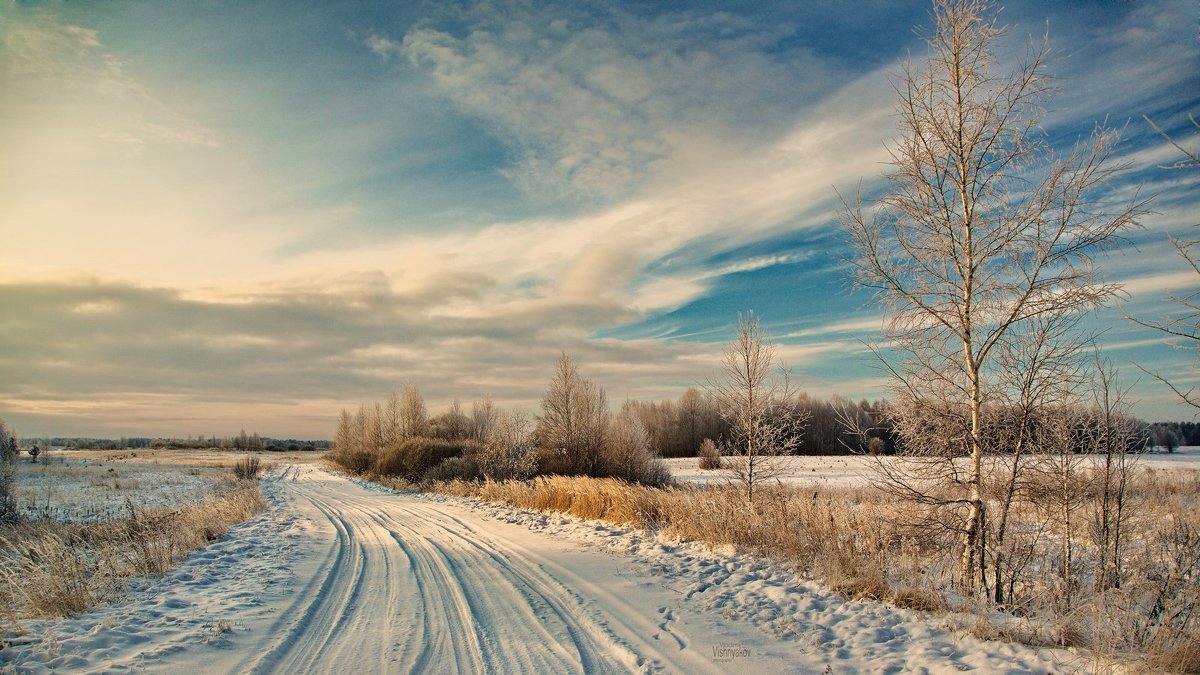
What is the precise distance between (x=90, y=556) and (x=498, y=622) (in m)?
8.22

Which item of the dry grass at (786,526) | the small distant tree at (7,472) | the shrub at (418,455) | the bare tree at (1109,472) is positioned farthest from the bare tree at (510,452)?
the bare tree at (1109,472)

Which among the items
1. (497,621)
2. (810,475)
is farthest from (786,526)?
(810,475)

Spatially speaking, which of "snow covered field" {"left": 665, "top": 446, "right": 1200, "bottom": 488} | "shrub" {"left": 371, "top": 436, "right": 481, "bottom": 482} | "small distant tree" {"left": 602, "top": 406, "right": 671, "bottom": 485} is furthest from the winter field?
"shrub" {"left": 371, "top": 436, "right": 481, "bottom": 482}

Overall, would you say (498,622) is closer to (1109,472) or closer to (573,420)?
(1109,472)

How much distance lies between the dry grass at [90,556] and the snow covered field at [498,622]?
1.17ft

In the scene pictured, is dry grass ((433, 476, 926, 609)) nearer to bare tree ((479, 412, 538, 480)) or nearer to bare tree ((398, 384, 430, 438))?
bare tree ((479, 412, 538, 480))

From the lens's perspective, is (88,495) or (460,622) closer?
(460,622)

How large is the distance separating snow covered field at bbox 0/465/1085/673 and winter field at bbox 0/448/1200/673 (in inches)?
0.9

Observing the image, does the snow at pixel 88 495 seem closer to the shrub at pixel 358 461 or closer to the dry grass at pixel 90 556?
the dry grass at pixel 90 556

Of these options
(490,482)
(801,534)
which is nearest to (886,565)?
(801,534)

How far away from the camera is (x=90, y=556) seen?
9547mm

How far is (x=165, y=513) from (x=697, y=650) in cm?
1337

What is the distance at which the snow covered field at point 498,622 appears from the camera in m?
5.10

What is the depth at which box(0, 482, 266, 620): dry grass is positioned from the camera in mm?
6367
